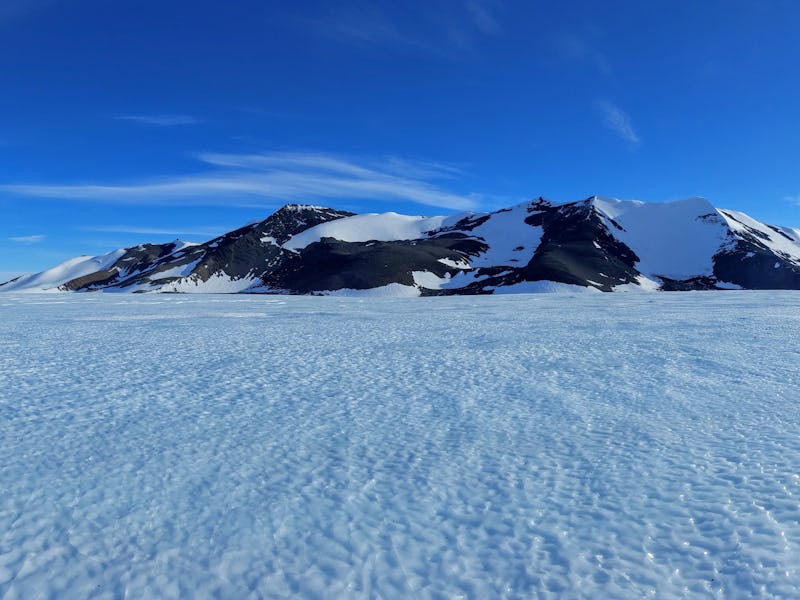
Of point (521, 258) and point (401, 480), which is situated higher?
point (521, 258)

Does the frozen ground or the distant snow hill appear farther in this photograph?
the distant snow hill

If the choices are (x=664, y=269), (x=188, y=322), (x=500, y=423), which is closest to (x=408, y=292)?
(x=664, y=269)

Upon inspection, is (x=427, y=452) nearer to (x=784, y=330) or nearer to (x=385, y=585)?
(x=385, y=585)

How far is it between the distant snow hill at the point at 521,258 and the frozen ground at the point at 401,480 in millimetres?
105777

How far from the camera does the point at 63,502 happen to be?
7.28m

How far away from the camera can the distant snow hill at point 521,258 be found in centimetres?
13388

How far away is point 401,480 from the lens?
26.1 feet

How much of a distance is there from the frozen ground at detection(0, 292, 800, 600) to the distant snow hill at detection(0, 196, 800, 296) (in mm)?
105777

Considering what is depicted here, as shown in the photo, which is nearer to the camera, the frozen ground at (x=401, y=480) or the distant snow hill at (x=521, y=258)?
the frozen ground at (x=401, y=480)

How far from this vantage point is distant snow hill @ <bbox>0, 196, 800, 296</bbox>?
439 ft

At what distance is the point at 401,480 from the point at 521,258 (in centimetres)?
16191

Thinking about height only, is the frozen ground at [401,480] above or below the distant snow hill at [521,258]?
below

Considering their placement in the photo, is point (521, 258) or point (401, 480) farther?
point (521, 258)

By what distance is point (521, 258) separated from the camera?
540ft
